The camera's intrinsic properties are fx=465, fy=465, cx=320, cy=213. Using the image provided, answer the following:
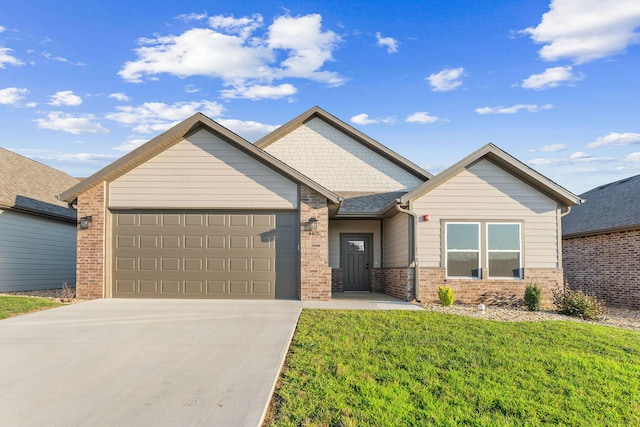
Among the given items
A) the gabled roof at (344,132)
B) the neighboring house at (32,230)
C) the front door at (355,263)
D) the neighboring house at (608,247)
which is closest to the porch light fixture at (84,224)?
the neighboring house at (32,230)

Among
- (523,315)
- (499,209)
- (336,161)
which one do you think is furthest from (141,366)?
(336,161)

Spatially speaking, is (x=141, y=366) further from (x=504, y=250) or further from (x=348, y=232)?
(x=348, y=232)

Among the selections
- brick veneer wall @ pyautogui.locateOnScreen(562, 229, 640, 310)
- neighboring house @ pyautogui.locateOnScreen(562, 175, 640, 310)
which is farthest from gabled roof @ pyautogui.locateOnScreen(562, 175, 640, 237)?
brick veneer wall @ pyautogui.locateOnScreen(562, 229, 640, 310)

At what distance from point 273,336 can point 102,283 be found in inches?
274

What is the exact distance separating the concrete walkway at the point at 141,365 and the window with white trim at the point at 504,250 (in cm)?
630

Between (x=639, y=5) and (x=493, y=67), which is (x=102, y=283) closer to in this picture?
(x=493, y=67)

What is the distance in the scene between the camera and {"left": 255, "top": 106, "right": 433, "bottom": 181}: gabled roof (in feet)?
57.6

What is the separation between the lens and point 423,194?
1357 centimetres

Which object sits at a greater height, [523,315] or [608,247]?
[608,247]

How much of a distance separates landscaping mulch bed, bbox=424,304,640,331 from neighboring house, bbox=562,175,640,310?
1.69 meters

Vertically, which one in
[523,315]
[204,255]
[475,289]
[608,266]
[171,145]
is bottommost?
[523,315]

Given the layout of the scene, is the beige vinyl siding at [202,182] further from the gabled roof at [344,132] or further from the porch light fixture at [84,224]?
the gabled roof at [344,132]

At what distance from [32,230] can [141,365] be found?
1231 cm

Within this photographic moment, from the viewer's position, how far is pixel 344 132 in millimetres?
18031
